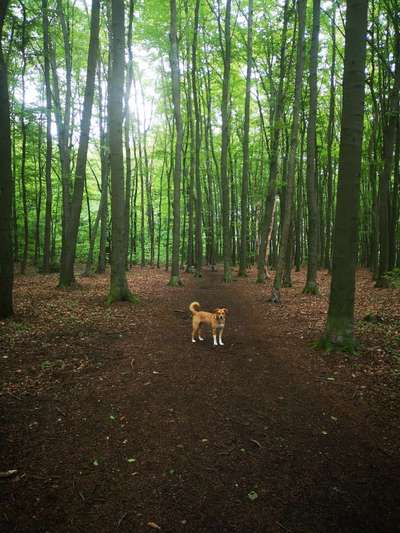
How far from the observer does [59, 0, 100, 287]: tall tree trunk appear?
40.4 ft

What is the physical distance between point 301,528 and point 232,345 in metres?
4.45

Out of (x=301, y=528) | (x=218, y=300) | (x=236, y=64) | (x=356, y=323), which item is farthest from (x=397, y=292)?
(x=236, y=64)

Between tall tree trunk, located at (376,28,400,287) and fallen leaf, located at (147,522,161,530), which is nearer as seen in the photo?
fallen leaf, located at (147,522,161,530)

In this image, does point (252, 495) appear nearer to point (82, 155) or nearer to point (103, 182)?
point (82, 155)

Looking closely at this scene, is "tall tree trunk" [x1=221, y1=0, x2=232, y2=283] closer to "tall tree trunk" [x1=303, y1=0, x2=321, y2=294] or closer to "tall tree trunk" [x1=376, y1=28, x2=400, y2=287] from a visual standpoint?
"tall tree trunk" [x1=303, y1=0, x2=321, y2=294]

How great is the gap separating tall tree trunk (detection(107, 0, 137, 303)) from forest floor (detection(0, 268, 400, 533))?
3003 mm

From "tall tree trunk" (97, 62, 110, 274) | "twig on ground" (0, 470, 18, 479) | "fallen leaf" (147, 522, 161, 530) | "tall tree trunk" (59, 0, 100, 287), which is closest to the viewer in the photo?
"fallen leaf" (147, 522, 161, 530)

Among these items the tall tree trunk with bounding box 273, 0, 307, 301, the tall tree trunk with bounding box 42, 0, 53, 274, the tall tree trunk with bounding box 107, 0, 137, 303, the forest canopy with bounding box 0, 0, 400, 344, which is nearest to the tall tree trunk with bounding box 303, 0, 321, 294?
the forest canopy with bounding box 0, 0, 400, 344

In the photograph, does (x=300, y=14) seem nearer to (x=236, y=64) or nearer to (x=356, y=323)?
(x=356, y=323)

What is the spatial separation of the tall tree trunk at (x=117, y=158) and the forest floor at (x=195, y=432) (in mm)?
3003

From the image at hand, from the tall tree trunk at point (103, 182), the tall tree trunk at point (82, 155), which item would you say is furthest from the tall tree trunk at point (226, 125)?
the tall tree trunk at point (82, 155)

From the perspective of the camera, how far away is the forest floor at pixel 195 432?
2.68 m

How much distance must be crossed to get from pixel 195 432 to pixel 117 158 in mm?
9062

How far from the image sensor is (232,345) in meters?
6.97
